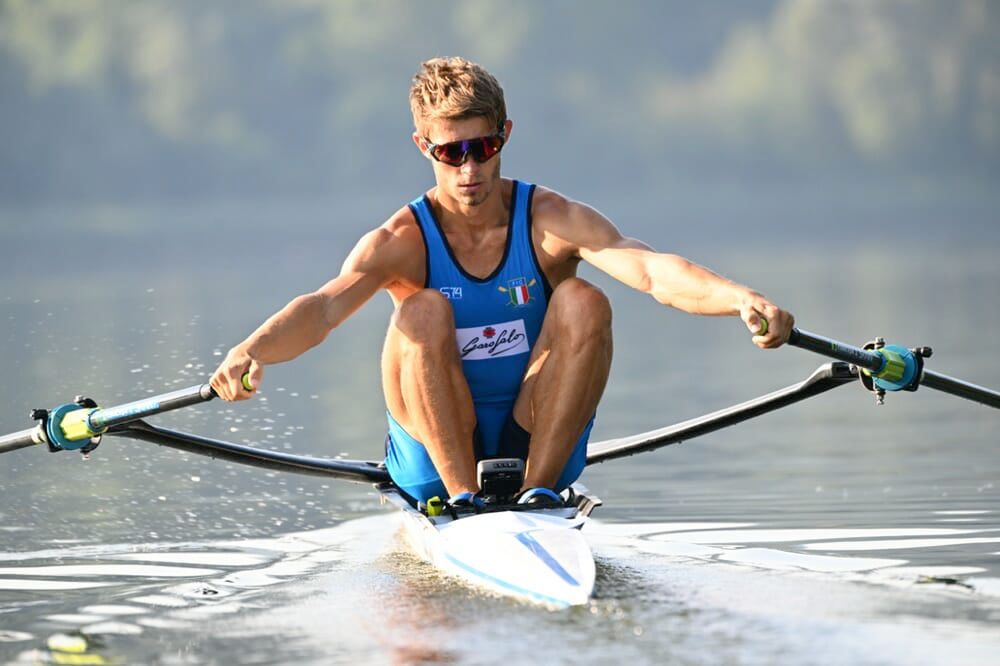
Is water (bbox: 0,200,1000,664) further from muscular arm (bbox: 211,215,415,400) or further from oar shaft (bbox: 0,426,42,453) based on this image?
muscular arm (bbox: 211,215,415,400)

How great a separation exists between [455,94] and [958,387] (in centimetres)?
221

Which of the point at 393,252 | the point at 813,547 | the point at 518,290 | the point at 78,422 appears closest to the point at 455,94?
the point at 393,252

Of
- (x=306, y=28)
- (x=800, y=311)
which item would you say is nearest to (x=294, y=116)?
(x=306, y=28)

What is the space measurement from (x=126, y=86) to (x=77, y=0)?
7526 mm

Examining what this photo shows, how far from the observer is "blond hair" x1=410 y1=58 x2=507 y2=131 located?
5.74m

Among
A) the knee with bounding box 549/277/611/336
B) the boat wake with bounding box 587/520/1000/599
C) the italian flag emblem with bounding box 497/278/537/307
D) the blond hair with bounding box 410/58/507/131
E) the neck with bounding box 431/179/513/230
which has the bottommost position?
the boat wake with bounding box 587/520/1000/599

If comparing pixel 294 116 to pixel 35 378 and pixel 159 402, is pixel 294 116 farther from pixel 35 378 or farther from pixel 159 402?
pixel 159 402

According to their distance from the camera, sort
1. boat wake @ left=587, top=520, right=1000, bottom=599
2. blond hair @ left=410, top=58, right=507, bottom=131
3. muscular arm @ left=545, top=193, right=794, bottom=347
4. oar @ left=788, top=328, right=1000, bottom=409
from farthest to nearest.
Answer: blond hair @ left=410, top=58, right=507, bottom=131 → oar @ left=788, top=328, right=1000, bottom=409 → muscular arm @ left=545, top=193, right=794, bottom=347 → boat wake @ left=587, top=520, right=1000, bottom=599

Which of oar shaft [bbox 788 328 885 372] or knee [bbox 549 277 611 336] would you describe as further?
knee [bbox 549 277 611 336]

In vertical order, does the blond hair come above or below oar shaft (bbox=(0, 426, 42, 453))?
above

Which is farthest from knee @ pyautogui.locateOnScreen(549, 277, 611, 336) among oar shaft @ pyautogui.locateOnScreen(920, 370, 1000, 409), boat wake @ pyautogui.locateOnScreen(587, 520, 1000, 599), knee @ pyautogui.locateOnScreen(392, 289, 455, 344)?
oar shaft @ pyautogui.locateOnScreen(920, 370, 1000, 409)

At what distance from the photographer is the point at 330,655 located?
4.24m

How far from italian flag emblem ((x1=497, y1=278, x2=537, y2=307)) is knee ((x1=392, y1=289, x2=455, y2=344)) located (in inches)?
14.0

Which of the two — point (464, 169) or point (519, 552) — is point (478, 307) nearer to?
point (464, 169)
